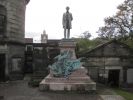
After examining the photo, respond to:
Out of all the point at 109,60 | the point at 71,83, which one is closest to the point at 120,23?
the point at 109,60

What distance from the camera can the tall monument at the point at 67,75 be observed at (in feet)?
61.5

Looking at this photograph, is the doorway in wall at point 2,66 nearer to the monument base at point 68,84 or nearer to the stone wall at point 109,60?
the stone wall at point 109,60

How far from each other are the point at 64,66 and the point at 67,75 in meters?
0.76

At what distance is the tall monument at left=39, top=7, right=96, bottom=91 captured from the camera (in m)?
18.7

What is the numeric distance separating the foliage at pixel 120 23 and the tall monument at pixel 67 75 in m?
9.03

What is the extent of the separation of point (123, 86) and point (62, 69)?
939 cm

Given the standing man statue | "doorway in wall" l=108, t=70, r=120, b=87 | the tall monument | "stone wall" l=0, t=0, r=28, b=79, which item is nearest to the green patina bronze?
the tall monument

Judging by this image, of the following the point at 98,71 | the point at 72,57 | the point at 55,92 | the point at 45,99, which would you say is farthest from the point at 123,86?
the point at 45,99

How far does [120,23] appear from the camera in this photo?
2975 cm

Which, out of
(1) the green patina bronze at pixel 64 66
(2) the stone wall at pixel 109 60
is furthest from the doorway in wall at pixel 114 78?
(1) the green patina bronze at pixel 64 66

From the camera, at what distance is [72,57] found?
68.7 feet

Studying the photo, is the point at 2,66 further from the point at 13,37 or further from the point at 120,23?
the point at 120,23

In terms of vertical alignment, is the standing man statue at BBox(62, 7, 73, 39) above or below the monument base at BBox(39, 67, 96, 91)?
above

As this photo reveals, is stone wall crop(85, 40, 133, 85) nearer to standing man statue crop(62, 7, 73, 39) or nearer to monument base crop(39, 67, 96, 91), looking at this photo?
standing man statue crop(62, 7, 73, 39)
